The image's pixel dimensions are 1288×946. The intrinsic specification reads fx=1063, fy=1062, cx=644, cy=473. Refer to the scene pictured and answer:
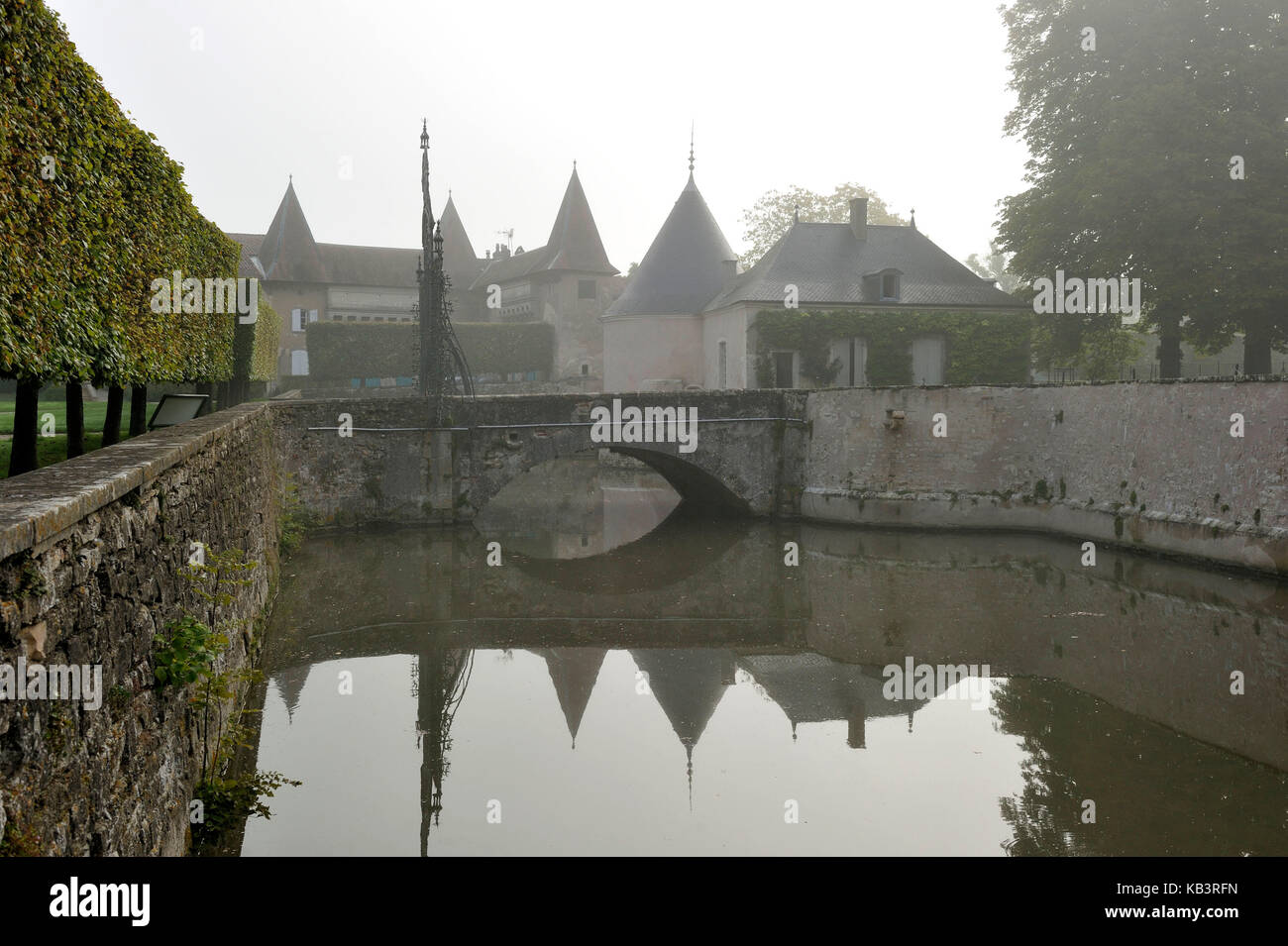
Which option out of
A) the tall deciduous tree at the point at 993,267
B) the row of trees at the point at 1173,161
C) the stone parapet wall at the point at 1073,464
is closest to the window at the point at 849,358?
the row of trees at the point at 1173,161

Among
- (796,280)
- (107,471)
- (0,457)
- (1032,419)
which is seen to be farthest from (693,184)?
(107,471)

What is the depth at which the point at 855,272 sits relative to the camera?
30594 mm

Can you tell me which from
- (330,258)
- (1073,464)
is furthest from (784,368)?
→ (330,258)

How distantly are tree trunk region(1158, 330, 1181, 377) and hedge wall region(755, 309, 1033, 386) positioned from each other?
4.73 metres

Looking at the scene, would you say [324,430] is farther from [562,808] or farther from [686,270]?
[686,270]

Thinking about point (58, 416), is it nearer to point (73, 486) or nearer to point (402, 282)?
point (73, 486)

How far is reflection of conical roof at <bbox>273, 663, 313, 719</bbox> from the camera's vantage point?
32.9 ft

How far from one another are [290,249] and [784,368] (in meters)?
28.5

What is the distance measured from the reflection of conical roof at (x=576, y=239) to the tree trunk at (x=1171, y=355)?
28.0 metres

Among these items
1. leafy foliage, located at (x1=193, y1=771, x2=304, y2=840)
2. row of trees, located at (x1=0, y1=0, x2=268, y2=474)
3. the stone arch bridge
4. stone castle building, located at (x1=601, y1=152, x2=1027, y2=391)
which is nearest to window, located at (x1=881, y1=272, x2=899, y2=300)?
stone castle building, located at (x1=601, y1=152, x2=1027, y2=391)

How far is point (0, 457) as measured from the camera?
865 centimetres

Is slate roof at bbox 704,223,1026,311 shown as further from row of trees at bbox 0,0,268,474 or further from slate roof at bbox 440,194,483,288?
slate roof at bbox 440,194,483,288
